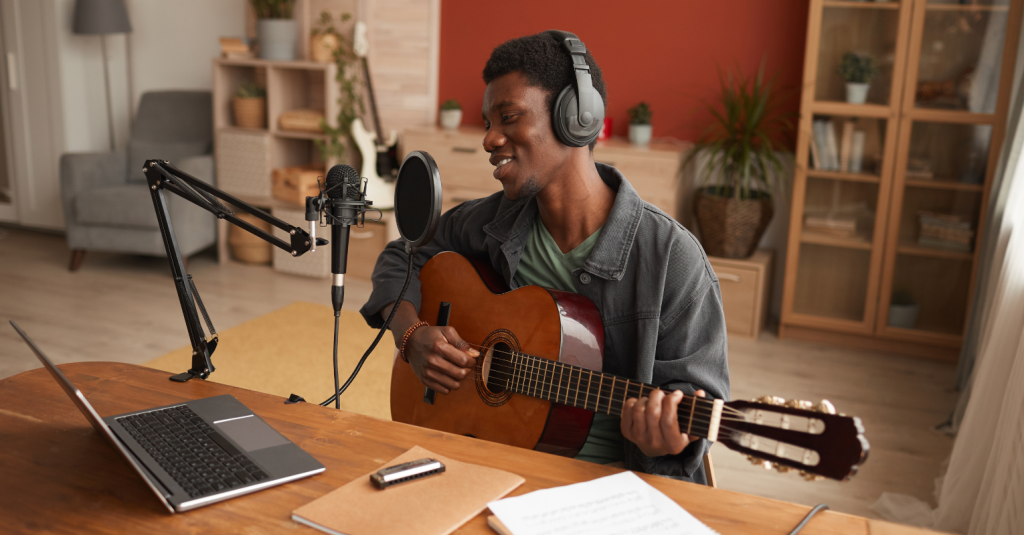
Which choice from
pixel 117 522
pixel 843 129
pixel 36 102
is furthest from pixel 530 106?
pixel 36 102

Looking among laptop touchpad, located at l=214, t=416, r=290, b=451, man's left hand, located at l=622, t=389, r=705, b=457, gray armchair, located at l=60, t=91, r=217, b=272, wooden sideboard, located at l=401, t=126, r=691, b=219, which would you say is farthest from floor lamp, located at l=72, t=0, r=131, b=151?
man's left hand, located at l=622, t=389, r=705, b=457

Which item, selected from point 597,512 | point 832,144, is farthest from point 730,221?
point 597,512

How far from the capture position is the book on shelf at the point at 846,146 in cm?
343

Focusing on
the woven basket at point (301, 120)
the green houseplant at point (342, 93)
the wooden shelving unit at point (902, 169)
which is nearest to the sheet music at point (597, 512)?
the wooden shelving unit at point (902, 169)

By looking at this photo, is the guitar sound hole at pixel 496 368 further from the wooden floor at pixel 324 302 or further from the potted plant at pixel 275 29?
the potted plant at pixel 275 29

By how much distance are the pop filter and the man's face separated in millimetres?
195

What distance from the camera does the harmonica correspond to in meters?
0.92

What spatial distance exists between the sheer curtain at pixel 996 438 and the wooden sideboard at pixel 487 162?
144 cm

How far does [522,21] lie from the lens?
13.8ft

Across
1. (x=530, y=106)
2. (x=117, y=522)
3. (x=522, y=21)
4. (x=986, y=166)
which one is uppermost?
(x=522, y=21)

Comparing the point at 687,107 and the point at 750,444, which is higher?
the point at 687,107

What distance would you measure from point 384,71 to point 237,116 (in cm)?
93

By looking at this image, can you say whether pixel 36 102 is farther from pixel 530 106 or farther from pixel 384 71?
pixel 530 106

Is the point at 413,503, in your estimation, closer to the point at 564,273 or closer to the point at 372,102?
the point at 564,273
